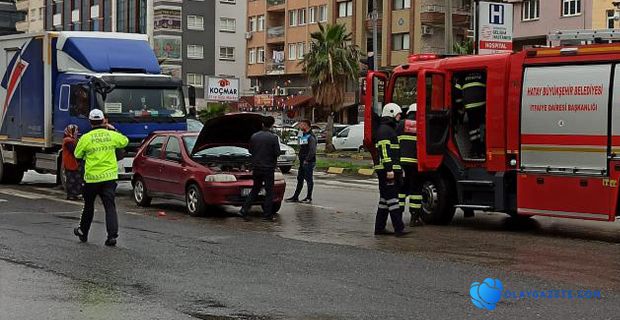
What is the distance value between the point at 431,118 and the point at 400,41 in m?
50.2

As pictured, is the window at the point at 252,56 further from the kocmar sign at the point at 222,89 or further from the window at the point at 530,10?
the kocmar sign at the point at 222,89

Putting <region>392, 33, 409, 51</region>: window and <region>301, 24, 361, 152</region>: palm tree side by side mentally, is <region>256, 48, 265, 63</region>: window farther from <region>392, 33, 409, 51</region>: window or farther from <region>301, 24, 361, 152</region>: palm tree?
<region>301, 24, 361, 152</region>: palm tree

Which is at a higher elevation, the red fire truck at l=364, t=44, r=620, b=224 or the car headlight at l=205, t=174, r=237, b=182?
the red fire truck at l=364, t=44, r=620, b=224

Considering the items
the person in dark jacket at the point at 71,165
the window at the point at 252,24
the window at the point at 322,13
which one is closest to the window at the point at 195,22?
the window at the point at 252,24

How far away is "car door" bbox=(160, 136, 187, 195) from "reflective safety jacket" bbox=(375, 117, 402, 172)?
4159 millimetres

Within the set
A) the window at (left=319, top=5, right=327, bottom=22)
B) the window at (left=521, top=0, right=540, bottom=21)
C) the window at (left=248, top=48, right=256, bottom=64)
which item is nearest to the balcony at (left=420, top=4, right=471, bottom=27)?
the window at (left=521, top=0, right=540, bottom=21)

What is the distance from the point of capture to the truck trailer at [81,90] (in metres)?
19.7

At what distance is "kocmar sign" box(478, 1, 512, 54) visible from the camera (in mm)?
22969

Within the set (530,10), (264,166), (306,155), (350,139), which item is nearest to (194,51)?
(530,10)

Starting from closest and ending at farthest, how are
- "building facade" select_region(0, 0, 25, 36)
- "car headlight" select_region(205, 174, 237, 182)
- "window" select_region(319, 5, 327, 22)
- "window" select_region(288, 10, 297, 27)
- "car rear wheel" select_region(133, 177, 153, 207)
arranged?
"car headlight" select_region(205, 174, 237, 182) → "car rear wheel" select_region(133, 177, 153, 207) → "building facade" select_region(0, 0, 25, 36) → "window" select_region(319, 5, 327, 22) → "window" select_region(288, 10, 297, 27)

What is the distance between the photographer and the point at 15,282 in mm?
9055

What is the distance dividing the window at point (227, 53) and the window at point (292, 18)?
11.4 metres

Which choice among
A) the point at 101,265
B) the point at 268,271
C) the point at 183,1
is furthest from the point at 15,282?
the point at 183,1

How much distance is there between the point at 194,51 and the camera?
82.6 metres
